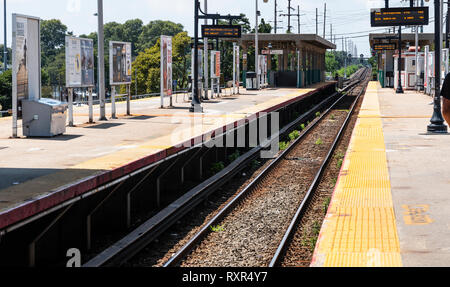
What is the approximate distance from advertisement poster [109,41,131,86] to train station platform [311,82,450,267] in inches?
316

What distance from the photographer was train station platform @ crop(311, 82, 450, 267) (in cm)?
721

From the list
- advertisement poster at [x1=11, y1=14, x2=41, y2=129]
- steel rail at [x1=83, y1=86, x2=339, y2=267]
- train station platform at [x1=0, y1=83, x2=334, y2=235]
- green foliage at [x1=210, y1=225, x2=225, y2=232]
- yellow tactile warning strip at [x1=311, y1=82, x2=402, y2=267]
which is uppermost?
advertisement poster at [x1=11, y1=14, x2=41, y2=129]

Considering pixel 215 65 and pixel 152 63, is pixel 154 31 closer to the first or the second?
pixel 152 63

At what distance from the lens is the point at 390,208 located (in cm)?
978

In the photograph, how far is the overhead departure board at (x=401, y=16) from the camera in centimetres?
3053

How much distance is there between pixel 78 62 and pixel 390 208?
1156 cm

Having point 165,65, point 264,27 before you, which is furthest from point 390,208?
point 264,27

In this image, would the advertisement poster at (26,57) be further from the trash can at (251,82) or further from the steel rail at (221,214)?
the trash can at (251,82)

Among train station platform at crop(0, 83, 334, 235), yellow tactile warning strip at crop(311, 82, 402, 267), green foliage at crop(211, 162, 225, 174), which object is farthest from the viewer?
green foliage at crop(211, 162, 225, 174)

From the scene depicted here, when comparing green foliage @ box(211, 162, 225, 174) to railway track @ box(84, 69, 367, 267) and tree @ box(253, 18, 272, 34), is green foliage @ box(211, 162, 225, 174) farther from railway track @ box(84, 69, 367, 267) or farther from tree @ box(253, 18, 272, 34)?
tree @ box(253, 18, 272, 34)

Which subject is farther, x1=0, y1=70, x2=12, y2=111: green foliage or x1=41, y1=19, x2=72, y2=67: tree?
x1=41, y1=19, x2=72, y2=67: tree

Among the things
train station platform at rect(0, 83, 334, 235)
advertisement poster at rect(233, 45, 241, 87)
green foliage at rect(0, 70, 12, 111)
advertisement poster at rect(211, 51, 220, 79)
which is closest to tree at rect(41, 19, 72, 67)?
green foliage at rect(0, 70, 12, 111)

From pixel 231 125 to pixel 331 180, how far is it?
4421 mm

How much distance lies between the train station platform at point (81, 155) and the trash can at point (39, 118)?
1.29 feet
